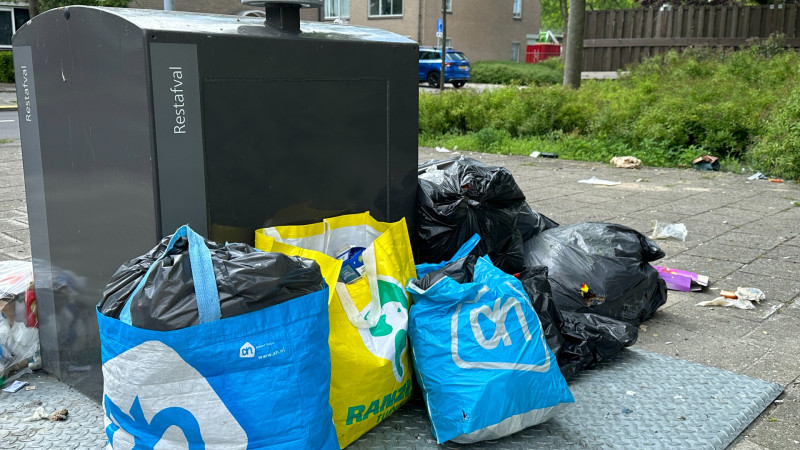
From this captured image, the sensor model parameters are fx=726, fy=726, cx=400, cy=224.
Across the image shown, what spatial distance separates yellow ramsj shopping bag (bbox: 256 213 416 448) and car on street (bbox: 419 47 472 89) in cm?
2648

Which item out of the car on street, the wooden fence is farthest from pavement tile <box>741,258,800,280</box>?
the car on street

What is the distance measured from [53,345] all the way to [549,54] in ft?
142

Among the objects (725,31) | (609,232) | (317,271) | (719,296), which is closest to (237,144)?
(317,271)

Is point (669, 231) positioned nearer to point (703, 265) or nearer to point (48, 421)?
point (703, 265)

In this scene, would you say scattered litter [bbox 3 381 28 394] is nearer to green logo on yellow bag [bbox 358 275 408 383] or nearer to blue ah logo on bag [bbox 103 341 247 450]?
blue ah logo on bag [bbox 103 341 247 450]

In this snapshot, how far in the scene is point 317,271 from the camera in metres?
2.23

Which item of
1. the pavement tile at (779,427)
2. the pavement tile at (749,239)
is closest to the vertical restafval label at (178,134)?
the pavement tile at (779,427)

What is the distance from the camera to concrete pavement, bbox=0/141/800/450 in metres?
2.87

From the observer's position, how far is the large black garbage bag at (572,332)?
309cm

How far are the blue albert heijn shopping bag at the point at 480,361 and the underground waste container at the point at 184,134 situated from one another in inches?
25.7

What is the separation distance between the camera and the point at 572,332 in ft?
10.6

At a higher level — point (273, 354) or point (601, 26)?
point (601, 26)

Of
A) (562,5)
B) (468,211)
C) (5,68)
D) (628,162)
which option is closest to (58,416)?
(468,211)

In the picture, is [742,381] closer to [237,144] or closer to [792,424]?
[792,424]
